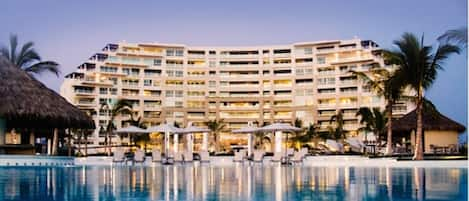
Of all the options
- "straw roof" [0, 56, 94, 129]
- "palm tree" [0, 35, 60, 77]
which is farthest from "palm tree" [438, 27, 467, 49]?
"palm tree" [0, 35, 60, 77]

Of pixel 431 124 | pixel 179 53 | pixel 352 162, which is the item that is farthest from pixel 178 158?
pixel 179 53

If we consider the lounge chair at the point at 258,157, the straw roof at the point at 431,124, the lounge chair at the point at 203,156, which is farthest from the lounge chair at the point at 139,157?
the straw roof at the point at 431,124

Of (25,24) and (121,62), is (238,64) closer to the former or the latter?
(121,62)

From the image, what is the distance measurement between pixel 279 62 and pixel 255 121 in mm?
10073

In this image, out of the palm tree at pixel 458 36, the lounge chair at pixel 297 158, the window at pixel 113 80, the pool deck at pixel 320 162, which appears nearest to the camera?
the palm tree at pixel 458 36

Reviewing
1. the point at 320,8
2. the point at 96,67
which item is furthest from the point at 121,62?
the point at 320,8

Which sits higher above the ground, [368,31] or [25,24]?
[368,31]

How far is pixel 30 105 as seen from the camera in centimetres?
2267

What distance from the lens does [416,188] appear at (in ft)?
28.4

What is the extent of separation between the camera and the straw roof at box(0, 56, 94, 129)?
22312 millimetres

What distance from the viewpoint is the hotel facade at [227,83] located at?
75.2 meters

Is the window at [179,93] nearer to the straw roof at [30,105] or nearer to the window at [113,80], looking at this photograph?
the window at [113,80]

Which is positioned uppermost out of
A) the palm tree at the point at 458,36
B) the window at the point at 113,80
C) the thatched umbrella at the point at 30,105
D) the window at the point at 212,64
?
the window at the point at 212,64

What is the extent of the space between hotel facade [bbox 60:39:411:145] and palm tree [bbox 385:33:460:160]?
49509 millimetres
